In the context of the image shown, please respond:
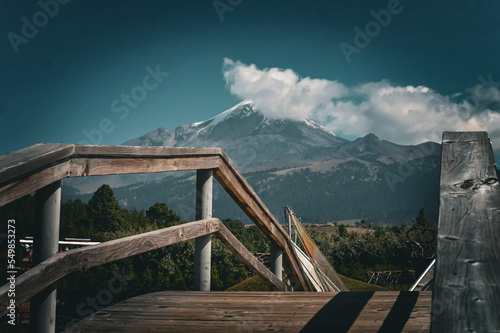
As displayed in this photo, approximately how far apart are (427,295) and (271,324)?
2.69ft

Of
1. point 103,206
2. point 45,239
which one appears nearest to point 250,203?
point 45,239

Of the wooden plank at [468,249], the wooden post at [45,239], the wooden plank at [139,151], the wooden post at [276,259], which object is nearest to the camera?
the wooden plank at [468,249]

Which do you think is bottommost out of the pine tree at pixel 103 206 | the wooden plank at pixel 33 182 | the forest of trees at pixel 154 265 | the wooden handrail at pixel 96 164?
the forest of trees at pixel 154 265

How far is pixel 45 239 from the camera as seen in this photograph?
134cm

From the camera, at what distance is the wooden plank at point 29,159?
109 cm

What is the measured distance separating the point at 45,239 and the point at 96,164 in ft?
1.00

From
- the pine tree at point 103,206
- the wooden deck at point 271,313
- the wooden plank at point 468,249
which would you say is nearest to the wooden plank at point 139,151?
the wooden deck at point 271,313

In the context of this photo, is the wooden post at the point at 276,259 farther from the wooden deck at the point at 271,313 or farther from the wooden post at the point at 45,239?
the wooden post at the point at 45,239

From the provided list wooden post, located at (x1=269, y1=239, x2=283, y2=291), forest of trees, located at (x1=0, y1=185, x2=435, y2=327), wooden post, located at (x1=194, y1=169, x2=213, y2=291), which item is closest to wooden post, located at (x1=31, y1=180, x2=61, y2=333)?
wooden post, located at (x1=194, y1=169, x2=213, y2=291)

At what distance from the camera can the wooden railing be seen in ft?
3.86

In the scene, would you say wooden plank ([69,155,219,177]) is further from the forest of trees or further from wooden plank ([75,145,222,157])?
the forest of trees

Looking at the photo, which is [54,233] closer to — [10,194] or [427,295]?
[10,194]

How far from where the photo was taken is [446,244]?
3.21 feet

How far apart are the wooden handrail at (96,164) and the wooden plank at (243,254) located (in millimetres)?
241
